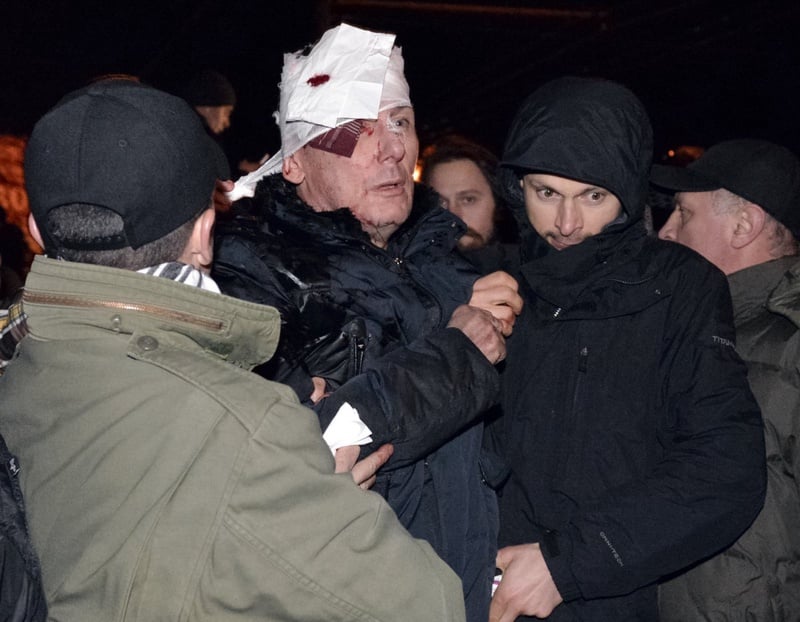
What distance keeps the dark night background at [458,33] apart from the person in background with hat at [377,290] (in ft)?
13.6

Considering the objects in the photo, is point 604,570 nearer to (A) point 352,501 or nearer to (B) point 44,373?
(A) point 352,501

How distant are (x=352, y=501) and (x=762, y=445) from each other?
122 cm

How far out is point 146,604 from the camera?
1.33 m

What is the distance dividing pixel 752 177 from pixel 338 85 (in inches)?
59.6

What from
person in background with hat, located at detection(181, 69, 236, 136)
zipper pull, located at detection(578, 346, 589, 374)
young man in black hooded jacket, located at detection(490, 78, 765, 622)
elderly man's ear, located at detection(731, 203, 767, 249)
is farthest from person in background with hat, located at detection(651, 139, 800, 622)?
person in background with hat, located at detection(181, 69, 236, 136)

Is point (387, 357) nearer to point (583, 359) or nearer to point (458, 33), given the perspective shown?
point (583, 359)

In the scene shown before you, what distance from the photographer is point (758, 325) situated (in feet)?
8.83

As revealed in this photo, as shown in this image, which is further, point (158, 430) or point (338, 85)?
point (338, 85)

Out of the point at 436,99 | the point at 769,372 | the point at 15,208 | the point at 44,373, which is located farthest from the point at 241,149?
the point at 436,99

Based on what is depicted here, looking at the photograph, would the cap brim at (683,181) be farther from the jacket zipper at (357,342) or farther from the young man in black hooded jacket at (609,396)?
the jacket zipper at (357,342)

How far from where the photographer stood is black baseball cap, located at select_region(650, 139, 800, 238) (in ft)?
10.0

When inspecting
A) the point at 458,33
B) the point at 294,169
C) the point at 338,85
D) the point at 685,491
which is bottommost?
the point at 458,33

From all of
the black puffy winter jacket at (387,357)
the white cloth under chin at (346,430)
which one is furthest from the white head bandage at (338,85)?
the white cloth under chin at (346,430)

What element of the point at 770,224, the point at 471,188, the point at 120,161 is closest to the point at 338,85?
the point at 120,161
